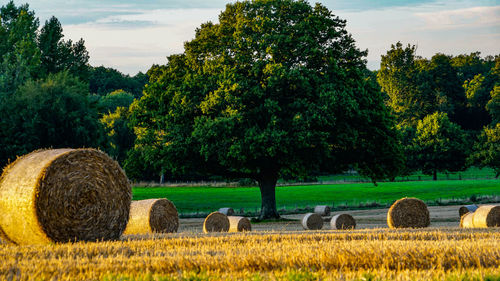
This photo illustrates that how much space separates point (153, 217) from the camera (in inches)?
818

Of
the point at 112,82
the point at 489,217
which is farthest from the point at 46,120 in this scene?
the point at 112,82

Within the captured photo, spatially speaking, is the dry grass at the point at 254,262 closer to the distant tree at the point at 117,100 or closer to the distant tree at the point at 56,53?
the distant tree at the point at 56,53

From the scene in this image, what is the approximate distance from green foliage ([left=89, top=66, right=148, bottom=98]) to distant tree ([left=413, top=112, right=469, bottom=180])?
71005 millimetres

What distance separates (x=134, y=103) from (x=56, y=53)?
29.5 metres

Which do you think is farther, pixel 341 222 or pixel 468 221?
pixel 341 222

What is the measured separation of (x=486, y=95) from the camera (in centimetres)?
10531

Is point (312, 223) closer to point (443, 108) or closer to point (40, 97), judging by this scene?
point (40, 97)

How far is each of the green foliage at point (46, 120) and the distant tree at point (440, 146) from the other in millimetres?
56957

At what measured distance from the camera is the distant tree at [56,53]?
6650cm

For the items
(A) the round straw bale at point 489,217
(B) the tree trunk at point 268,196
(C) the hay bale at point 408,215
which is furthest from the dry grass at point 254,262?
(B) the tree trunk at point 268,196

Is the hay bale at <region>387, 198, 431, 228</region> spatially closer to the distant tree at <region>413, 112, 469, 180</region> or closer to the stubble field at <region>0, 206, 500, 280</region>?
the stubble field at <region>0, 206, 500, 280</region>

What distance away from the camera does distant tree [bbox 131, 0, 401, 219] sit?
33625 millimetres

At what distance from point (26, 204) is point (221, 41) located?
25.7 metres

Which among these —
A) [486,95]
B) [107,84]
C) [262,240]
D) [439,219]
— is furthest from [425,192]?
[107,84]
